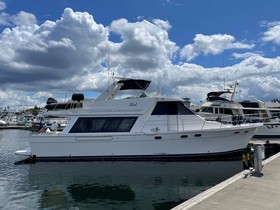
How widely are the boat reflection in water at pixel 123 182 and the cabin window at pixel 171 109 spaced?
2.75m

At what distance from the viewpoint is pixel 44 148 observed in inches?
706

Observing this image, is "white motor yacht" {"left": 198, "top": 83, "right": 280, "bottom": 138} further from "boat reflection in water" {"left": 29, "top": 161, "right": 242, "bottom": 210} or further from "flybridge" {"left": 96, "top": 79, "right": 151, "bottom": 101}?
"boat reflection in water" {"left": 29, "top": 161, "right": 242, "bottom": 210}

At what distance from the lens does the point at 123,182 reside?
1313cm

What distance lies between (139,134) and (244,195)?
982 centimetres

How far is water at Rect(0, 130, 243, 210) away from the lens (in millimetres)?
10477

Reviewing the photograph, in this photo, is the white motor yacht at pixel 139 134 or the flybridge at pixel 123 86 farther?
the flybridge at pixel 123 86

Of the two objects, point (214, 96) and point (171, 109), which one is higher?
point (214, 96)

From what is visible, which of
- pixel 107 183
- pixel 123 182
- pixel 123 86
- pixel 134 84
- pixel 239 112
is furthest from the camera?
pixel 239 112

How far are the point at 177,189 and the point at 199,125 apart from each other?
6161mm

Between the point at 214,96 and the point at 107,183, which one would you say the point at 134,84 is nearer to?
the point at 107,183

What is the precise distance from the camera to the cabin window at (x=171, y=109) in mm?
17422

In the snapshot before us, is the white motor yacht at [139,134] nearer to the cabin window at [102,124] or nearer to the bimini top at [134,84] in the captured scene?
the cabin window at [102,124]

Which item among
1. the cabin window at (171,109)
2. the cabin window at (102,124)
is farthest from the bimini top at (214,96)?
the cabin window at (102,124)

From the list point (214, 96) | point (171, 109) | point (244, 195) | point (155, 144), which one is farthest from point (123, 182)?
point (214, 96)
